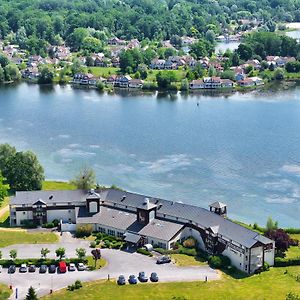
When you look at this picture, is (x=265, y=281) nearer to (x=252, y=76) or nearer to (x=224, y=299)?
(x=224, y=299)

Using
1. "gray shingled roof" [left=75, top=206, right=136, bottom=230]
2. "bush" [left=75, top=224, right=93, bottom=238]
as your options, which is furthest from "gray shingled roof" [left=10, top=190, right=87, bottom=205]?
"bush" [left=75, top=224, right=93, bottom=238]

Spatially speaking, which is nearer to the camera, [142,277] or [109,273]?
[142,277]

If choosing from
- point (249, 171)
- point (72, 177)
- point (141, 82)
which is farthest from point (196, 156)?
point (141, 82)

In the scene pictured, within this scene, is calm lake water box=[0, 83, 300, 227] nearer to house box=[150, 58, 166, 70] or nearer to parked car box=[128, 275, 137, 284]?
parked car box=[128, 275, 137, 284]

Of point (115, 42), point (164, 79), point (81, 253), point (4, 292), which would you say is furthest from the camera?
point (115, 42)

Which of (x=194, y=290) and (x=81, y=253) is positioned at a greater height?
(x=81, y=253)

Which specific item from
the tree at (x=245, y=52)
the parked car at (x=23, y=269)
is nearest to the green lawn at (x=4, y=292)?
the parked car at (x=23, y=269)

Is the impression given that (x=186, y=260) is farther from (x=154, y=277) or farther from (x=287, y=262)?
(x=287, y=262)

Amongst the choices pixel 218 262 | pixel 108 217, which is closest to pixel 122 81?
pixel 108 217
